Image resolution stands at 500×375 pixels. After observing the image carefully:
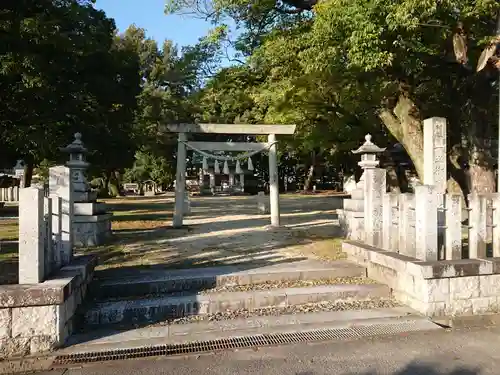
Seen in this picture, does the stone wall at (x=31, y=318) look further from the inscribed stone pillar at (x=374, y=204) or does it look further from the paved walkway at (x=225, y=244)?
the inscribed stone pillar at (x=374, y=204)

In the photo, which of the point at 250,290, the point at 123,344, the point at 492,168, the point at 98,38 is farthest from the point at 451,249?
the point at 98,38

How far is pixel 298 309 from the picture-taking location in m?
5.14

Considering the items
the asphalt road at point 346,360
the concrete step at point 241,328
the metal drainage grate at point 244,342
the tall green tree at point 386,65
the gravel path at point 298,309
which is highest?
the tall green tree at point 386,65

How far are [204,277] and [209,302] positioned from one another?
69 centimetres

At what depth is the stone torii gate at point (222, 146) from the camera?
40.7 ft

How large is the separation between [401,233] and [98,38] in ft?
43.9

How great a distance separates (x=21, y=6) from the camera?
1084 centimetres

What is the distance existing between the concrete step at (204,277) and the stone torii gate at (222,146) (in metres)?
6.10

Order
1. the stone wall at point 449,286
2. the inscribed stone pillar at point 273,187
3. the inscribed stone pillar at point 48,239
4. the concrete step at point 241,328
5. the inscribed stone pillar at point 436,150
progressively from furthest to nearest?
the inscribed stone pillar at point 273,187
the inscribed stone pillar at point 436,150
the stone wall at point 449,286
the inscribed stone pillar at point 48,239
the concrete step at point 241,328

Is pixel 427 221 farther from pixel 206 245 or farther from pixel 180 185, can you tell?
pixel 180 185

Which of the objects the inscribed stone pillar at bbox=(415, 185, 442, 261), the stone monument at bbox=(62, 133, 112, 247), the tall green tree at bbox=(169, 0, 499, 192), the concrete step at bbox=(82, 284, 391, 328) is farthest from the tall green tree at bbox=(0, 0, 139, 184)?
the inscribed stone pillar at bbox=(415, 185, 442, 261)

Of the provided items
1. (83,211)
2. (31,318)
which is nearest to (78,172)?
(83,211)

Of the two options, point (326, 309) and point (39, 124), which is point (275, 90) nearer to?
point (39, 124)

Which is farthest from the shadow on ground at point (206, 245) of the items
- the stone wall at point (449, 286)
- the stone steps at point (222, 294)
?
the stone wall at point (449, 286)
